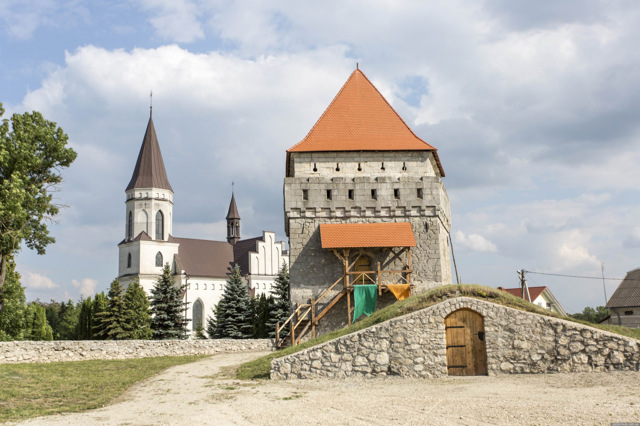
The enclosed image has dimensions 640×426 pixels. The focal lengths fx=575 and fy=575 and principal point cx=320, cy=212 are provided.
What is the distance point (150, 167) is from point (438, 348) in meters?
54.8

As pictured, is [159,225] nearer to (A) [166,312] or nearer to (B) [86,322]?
(B) [86,322]

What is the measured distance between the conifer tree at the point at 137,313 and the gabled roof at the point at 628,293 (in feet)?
101

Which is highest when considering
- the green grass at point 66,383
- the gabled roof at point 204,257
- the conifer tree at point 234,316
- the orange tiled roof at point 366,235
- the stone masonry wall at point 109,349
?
the gabled roof at point 204,257

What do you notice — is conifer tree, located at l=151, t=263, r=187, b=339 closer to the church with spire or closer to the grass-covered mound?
the grass-covered mound

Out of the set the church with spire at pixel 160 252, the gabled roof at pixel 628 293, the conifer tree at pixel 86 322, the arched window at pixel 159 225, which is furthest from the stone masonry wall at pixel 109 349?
the arched window at pixel 159 225

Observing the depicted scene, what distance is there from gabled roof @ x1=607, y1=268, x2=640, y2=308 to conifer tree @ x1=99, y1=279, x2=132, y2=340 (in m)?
32.2

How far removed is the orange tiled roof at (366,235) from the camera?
23.7 metres

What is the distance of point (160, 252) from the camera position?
62.7 m

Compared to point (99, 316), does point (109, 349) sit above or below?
Result: below

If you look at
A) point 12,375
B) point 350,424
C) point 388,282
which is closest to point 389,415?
point 350,424

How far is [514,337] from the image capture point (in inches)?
535

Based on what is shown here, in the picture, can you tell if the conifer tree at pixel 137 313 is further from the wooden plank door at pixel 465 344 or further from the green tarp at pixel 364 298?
the wooden plank door at pixel 465 344

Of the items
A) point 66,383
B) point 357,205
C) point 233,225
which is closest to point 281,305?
point 357,205

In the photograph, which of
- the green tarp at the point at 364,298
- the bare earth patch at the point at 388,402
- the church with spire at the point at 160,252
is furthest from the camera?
the church with spire at the point at 160,252
